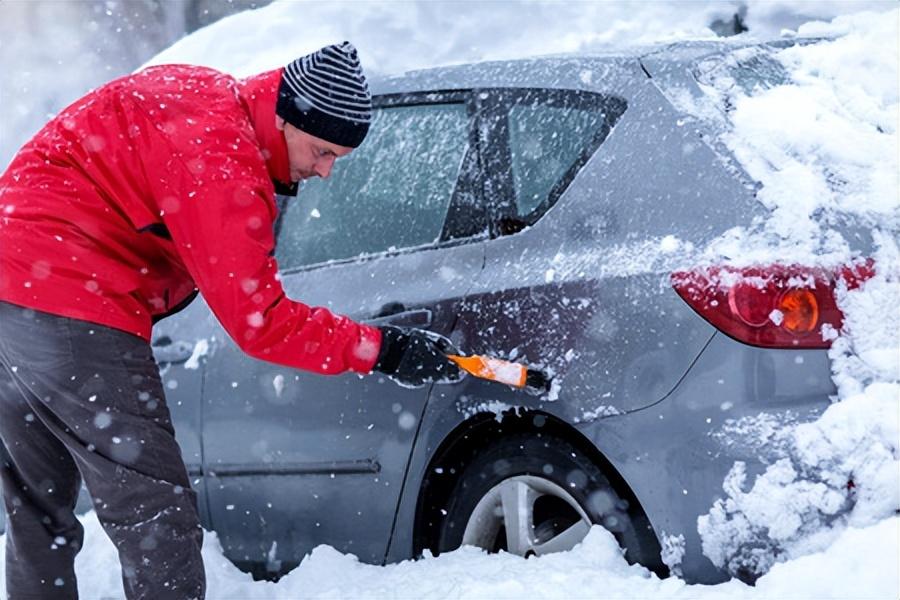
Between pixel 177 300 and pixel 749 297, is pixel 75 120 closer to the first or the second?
pixel 177 300

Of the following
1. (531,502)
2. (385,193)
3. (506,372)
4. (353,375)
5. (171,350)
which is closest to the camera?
(506,372)

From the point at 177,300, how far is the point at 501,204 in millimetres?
873

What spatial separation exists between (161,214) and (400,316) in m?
0.79

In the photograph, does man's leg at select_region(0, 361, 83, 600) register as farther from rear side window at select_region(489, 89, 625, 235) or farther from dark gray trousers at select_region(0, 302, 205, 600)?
rear side window at select_region(489, 89, 625, 235)

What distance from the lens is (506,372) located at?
2.88 meters

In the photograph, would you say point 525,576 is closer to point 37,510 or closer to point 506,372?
point 506,372

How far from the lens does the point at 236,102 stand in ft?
9.25

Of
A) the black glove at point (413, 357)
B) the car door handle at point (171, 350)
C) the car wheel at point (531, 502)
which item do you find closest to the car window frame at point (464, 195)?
the black glove at point (413, 357)

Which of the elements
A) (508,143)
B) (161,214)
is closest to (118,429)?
(161,214)

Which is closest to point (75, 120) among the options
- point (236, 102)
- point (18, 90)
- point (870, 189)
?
point (236, 102)

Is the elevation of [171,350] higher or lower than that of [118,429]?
higher

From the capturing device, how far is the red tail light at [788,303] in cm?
250

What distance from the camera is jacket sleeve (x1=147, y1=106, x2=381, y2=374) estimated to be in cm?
260

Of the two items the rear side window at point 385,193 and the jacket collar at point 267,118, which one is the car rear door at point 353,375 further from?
the jacket collar at point 267,118
